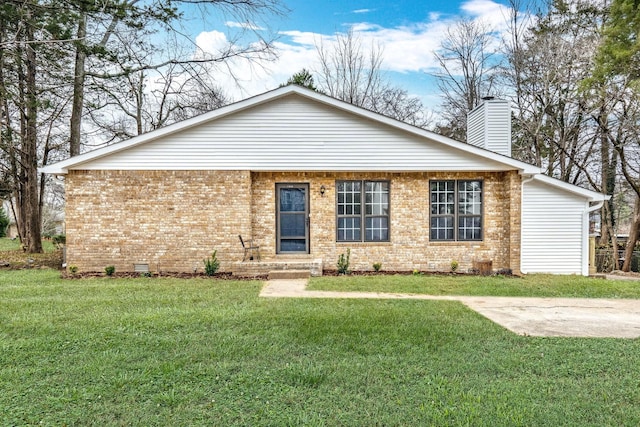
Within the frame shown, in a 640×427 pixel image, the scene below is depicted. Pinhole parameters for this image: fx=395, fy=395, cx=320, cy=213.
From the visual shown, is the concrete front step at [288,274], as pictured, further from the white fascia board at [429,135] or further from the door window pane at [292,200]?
the white fascia board at [429,135]

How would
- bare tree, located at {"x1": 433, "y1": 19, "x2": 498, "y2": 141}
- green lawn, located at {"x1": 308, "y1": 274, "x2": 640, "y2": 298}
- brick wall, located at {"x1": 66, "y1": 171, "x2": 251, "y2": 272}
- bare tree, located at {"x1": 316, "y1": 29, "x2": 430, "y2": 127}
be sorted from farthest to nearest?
bare tree, located at {"x1": 316, "y1": 29, "x2": 430, "y2": 127} < bare tree, located at {"x1": 433, "y1": 19, "x2": 498, "y2": 141} < brick wall, located at {"x1": 66, "y1": 171, "x2": 251, "y2": 272} < green lawn, located at {"x1": 308, "y1": 274, "x2": 640, "y2": 298}

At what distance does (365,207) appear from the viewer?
1095 cm

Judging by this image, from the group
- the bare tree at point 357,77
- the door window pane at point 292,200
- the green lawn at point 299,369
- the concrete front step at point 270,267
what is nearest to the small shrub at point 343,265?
the concrete front step at point 270,267

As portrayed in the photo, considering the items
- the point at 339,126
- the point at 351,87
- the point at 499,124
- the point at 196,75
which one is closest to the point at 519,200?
the point at 499,124

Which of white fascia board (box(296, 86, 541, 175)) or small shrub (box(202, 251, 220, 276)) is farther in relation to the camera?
white fascia board (box(296, 86, 541, 175))

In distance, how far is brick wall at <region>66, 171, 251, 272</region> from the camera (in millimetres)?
10156

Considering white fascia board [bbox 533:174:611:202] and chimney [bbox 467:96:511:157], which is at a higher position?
chimney [bbox 467:96:511:157]

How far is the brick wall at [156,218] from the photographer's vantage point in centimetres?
1016

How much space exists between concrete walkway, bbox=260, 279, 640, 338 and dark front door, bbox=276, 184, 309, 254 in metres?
2.39

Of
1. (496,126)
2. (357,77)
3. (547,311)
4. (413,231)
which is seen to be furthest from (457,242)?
(357,77)

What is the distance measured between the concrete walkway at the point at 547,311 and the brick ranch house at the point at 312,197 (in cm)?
276

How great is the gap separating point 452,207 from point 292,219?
445 cm

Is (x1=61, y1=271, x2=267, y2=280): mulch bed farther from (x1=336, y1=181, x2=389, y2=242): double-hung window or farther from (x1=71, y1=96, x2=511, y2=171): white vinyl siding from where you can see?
(x1=336, y1=181, x2=389, y2=242): double-hung window

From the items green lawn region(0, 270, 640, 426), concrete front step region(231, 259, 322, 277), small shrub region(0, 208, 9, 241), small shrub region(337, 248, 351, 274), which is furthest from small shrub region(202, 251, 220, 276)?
small shrub region(0, 208, 9, 241)
